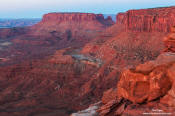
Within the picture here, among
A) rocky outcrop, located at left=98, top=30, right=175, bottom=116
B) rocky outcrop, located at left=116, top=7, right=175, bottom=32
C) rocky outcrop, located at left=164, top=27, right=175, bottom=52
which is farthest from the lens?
rocky outcrop, located at left=116, top=7, right=175, bottom=32

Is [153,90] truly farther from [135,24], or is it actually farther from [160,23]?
[135,24]

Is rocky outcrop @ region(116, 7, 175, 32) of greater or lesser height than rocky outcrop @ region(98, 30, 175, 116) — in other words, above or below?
above

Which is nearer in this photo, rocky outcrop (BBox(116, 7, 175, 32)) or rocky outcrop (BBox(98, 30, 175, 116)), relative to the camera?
rocky outcrop (BBox(98, 30, 175, 116))

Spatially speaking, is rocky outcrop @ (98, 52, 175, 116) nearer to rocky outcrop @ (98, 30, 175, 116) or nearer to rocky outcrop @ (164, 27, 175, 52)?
rocky outcrop @ (98, 30, 175, 116)

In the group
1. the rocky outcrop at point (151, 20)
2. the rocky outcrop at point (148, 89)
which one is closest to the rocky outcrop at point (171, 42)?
the rocky outcrop at point (148, 89)

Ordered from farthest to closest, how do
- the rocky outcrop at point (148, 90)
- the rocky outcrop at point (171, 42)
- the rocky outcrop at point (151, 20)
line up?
the rocky outcrop at point (151, 20)
the rocky outcrop at point (171, 42)
the rocky outcrop at point (148, 90)

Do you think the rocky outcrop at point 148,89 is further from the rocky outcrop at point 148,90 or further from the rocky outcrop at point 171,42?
the rocky outcrop at point 171,42

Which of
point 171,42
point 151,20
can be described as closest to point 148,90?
point 171,42

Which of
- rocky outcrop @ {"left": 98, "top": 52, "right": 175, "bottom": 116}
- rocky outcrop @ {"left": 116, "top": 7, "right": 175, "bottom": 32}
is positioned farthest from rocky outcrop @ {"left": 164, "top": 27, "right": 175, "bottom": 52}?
rocky outcrop @ {"left": 116, "top": 7, "right": 175, "bottom": 32}
